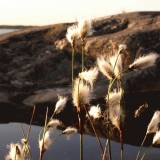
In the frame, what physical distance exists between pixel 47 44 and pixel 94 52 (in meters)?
1.01

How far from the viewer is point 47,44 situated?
7.66 meters

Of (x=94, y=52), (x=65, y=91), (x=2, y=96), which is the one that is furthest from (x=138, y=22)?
(x=2, y=96)

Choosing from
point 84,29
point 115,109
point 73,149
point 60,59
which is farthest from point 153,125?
point 60,59

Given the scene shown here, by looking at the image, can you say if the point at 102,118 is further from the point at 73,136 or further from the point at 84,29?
the point at 84,29

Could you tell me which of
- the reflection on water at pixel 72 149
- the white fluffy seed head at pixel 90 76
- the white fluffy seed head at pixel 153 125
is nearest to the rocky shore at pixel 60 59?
the reflection on water at pixel 72 149

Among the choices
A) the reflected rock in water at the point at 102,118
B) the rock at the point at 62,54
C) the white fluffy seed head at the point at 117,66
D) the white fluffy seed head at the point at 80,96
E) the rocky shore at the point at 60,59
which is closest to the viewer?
the white fluffy seed head at the point at 80,96

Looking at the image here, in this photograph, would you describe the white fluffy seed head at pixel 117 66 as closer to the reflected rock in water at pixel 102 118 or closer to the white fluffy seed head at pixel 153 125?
the white fluffy seed head at pixel 153 125

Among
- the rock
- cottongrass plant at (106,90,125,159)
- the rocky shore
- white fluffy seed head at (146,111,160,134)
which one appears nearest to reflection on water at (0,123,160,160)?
the rocky shore

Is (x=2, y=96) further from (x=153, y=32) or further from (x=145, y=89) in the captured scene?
(x=153, y=32)

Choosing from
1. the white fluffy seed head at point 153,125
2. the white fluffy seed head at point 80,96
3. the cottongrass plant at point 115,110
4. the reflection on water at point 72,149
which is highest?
the white fluffy seed head at point 80,96

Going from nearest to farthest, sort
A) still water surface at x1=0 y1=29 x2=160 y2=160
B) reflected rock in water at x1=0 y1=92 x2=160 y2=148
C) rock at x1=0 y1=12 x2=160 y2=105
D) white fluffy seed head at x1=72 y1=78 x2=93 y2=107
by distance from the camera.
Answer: white fluffy seed head at x1=72 y1=78 x2=93 y2=107 → still water surface at x1=0 y1=29 x2=160 y2=160 → reflected rock in water at x1=0 y1=92 x2=160 y2=148 → rock at x1=0 y1=12 x2=160 y2=105

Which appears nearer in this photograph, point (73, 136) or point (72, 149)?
point (72, 149)

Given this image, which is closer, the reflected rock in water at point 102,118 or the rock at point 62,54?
the reflected rock in water at point 102,118

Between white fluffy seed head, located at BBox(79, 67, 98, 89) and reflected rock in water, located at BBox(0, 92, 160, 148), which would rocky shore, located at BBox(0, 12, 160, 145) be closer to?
reflected rock in water, located at BBox(0, 92, 160, 148)
